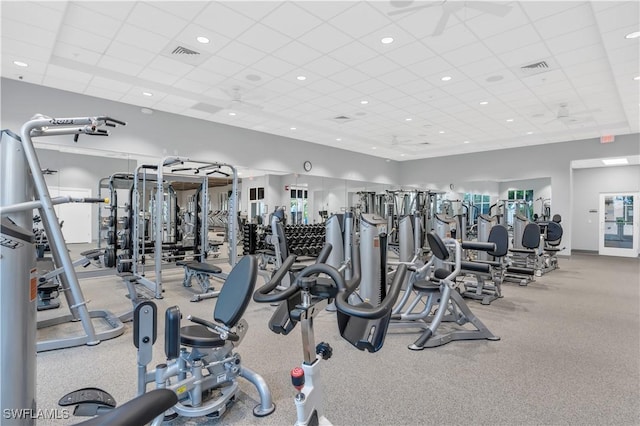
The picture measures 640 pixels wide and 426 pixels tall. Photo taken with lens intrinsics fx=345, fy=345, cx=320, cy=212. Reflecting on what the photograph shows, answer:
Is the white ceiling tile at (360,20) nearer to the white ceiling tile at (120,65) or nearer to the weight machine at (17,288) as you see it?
the white ceiling tile at (120,65)

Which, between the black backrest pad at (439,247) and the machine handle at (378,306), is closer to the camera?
the machine handle at (378,306)

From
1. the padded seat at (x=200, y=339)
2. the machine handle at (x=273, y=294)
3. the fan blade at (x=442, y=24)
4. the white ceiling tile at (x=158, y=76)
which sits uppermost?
the white ceiling tile at (x=158, y=76)

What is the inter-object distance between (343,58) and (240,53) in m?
1.37

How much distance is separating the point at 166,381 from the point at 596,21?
5151 millimetres

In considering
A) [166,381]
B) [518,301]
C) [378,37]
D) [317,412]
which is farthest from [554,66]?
[166,381]

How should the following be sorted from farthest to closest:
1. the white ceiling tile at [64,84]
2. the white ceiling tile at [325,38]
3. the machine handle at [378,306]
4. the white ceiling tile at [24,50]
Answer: the white ceiling tile at [64,84] < the white ceiling tile at [24,50] < the white ceiling tile at [325,38] < the machine handle at [378,306]

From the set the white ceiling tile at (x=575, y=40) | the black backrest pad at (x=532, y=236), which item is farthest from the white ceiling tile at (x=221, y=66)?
the black backrest pad at (x=532, y=236)

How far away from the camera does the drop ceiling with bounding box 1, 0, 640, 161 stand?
361 centimetres

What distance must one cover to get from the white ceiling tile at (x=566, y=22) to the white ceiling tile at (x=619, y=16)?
0.11 metres

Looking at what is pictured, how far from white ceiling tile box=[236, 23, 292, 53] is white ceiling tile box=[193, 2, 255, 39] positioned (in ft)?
0.30

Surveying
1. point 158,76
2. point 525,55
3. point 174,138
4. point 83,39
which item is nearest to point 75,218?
point 174,138

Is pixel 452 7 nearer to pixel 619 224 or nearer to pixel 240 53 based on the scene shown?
pixel 240 53

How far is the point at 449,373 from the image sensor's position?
2658 mm

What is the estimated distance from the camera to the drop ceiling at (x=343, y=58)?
3614 mm
